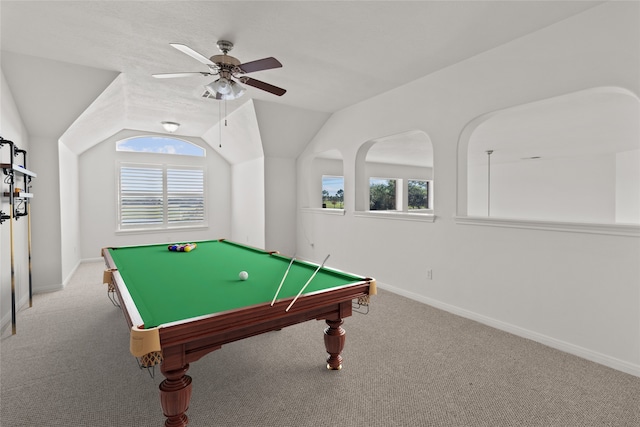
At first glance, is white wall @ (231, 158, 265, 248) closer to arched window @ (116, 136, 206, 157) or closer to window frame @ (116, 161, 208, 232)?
window frame @ (116, 161, 208, 232)

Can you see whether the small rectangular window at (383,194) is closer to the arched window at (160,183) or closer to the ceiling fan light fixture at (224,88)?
the arched window at (160,183)

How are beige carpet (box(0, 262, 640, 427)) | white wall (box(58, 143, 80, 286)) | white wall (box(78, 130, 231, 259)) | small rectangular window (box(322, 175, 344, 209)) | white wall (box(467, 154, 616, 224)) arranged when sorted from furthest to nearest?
small rectangular window (box(322, 175, 344, 209)) < white wall (box(467, 154, 616, 224)) < white wall (box(78, 130, 231, 259)) < white wall (box(58, 143, 80, 286)) < beige carpet (box(0, 262, 640, 427))

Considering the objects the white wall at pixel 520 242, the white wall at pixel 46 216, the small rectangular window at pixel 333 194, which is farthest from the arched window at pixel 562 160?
the white wall at pixel 46 216

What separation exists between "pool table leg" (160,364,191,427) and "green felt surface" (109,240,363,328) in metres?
0.26

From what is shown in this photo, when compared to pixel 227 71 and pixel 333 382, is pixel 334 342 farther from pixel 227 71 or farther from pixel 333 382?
pixel 227 71

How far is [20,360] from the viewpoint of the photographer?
2.36 m

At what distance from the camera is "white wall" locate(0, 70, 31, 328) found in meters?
2.97

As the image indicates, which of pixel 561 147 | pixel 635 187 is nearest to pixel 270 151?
pixel 561 147

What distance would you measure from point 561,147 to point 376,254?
183 inches

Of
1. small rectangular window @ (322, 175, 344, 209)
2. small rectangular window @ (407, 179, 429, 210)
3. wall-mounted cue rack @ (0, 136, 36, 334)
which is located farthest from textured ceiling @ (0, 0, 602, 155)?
small rectangular window @ (407, 179, 429, 210)

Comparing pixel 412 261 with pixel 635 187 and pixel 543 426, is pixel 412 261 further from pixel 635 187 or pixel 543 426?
pixel 635 187

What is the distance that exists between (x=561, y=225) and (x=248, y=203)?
523 centimetres

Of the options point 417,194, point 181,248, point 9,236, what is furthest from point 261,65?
point 417,194

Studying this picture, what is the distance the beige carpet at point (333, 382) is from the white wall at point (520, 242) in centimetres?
24
